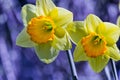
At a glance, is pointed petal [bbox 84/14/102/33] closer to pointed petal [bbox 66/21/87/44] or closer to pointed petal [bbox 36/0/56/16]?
pointed petal [bbox 66/21/87/44]

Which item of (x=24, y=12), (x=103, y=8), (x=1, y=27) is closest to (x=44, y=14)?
(x=24, y=12)

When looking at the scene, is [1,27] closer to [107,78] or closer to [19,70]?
[19,70]

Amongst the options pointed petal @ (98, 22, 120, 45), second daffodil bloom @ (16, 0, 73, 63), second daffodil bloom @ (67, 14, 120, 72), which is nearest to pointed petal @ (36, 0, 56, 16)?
second daffodil bloom @ (16, 0, 73, 63)

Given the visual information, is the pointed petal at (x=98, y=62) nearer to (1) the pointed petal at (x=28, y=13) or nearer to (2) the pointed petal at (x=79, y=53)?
(2) the pointed petal at (x=79, y=53)

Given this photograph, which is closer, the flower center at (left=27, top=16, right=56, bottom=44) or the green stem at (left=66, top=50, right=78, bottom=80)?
the flower center at (left=27, top=16, right=56, bottom=44)

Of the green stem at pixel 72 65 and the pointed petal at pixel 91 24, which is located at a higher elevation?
the pointed petal at pixel 91 24

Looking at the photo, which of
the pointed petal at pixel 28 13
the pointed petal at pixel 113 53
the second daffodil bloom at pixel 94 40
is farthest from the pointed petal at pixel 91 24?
the pointed petal at pixel 28 13
